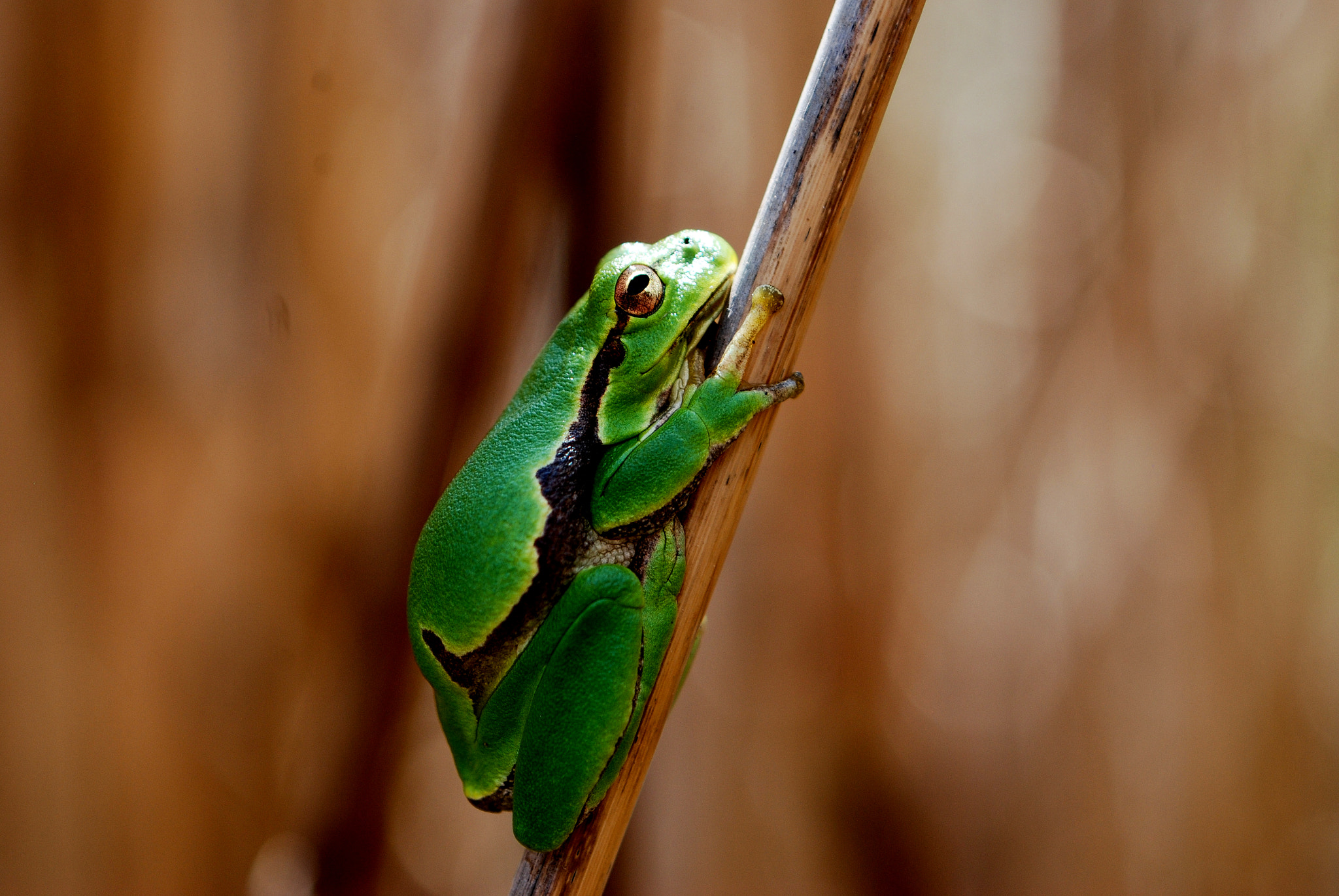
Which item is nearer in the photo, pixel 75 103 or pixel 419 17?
pixel 75 103

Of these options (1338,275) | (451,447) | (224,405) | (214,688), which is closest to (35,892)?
(214,688)

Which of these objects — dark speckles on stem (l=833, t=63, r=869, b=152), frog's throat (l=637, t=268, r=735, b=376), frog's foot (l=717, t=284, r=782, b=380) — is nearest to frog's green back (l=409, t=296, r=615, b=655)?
frog's throat (l=637, t=268, r=735, b=376)

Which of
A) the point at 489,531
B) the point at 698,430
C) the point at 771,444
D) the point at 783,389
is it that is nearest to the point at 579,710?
the point at 489,531

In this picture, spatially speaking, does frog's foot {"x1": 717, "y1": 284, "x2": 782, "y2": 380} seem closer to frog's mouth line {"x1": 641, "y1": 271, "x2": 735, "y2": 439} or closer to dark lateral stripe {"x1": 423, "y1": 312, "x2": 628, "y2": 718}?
frog's mouth line {"x1": 641, "y1": 271, "x2": 735, "y2": 439}

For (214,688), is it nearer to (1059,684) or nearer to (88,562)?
(88,562)

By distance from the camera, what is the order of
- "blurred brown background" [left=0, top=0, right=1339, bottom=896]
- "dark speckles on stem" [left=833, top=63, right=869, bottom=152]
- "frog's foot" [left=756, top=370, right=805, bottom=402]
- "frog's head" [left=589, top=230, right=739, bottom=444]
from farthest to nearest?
"blurred brown background" [left=0, top=0, right=1339, bottom=896] < "frog's head" [left=589, top=230, right=739, bottom=444] < "frog's foot" [left=756, top=370, right=805, bottom=402] < "dark speckles on stem" [left=833, top=63, right=869, bottom=152]

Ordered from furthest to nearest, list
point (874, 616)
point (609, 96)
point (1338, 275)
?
point (874, 616) < point (1338, 275) < point (609, 96)

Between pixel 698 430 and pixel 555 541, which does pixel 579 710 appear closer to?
pixel 555 541
